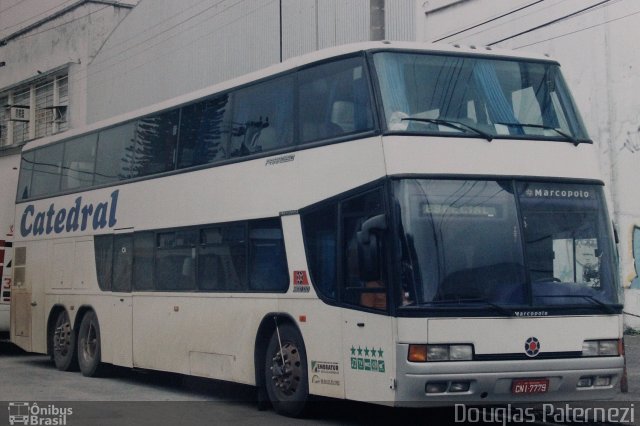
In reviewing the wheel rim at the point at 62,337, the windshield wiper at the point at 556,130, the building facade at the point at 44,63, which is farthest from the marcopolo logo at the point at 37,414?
the building facade at the point at 44,63

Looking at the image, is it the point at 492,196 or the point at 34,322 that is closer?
the point at 492,196

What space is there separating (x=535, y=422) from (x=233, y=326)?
3.90 m

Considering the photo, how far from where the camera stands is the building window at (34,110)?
136 feet

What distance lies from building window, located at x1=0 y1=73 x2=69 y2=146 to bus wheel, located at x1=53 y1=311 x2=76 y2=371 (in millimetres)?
22642

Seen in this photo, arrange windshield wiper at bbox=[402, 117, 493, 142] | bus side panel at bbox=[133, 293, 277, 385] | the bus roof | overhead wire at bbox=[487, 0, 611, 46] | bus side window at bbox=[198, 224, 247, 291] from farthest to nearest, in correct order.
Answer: overhead wire at bbox=[487, 0, 611, 46] → bus side window at bbox=[198, 224, 247, 291] → bus side panel at bbox=[133, 293, 277, 385] → the bus roof → windshield wiper at bbox=[402, 117, 493, 142]

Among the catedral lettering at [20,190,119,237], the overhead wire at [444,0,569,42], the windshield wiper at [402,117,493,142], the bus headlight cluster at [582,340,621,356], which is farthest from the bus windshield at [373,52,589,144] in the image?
the overhead wire at [444,0,569,42]

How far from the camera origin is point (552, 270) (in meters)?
10.8

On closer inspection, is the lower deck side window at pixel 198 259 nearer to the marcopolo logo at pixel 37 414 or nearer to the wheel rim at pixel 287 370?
the wheel rim at pixel 287 370

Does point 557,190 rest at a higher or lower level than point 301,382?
higher

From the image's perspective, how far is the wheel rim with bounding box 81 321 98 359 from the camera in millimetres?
17833

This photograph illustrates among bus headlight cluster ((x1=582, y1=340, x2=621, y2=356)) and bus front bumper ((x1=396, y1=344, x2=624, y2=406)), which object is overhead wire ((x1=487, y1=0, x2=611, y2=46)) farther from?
bus front bumper ((x1=396, y1=344, x2=624, y2=406))

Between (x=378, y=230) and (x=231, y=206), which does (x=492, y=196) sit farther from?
(x=231, y=206)

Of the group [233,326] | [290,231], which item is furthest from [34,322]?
[290,231]

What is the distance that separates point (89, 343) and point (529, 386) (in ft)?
31.0
